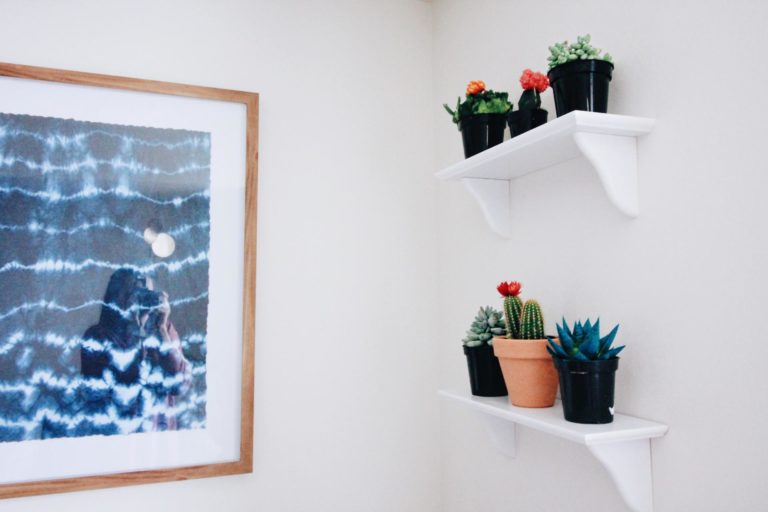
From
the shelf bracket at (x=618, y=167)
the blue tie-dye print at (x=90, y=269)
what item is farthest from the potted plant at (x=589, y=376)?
the blue tie-dye print at (x=90, y=269)

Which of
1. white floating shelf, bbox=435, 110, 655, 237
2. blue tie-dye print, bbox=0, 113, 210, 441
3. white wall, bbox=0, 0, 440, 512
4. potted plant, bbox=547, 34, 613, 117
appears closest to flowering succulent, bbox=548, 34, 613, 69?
potted plant, bbox=547, 34, 613, 117

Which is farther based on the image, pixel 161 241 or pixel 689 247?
pixel 161 241

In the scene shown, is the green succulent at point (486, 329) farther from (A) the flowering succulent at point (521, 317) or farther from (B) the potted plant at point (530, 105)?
(B) the potted plant at point (530, 105)

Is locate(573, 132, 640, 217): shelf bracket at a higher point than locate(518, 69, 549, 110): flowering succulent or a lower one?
lower

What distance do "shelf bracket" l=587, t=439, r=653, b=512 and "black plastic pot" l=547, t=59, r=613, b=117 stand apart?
21.0 inches

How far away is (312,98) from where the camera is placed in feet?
5.03

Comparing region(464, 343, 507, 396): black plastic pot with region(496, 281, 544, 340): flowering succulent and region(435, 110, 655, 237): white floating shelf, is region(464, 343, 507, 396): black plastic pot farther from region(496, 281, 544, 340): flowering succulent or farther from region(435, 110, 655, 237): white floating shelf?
region(435, 110, 655, 237): white floating shelf

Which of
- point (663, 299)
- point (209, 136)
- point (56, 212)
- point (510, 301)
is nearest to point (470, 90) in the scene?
point (510, 301)

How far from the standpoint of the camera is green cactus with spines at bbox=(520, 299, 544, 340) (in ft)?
3.31

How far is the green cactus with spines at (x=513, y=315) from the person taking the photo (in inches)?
41.1

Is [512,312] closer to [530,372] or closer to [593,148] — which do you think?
[530,372]

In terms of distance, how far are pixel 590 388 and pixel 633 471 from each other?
0.53 ft

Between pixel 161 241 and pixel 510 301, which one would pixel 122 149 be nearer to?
pixel 161 241

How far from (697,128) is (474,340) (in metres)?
0.54
